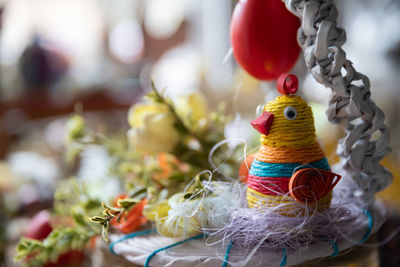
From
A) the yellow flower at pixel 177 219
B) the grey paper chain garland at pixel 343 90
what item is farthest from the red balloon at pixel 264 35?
the yellow flower at pixel 177 219

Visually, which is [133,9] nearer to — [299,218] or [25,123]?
[25,123]

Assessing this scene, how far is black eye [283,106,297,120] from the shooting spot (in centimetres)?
29

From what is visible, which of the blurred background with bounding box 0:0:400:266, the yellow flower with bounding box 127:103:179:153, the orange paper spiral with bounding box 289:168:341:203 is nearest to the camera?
the orange paper spiral with bounding box 289:168:341:203

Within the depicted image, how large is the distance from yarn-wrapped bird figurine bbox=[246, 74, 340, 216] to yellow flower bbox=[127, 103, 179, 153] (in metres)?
0.14

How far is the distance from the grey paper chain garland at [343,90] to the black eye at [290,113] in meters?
0.03

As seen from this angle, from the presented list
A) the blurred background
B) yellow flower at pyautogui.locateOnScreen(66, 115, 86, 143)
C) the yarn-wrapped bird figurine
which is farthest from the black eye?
yellow flower at pyautogui.locateOnScreen(66, 115, 86, 143)

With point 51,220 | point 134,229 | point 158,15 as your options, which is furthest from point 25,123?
point 134,229

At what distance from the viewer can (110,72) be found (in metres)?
1.54

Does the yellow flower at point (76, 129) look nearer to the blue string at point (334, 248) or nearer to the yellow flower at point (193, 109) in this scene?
the yellow flower at point (193, 109)

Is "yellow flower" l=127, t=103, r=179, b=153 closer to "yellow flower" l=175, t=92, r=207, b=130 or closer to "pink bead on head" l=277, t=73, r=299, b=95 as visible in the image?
"yellow flower" l=175, t=92, r=207, b=130

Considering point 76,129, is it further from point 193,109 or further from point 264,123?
point 264,123

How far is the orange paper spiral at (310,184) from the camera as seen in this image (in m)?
0.27

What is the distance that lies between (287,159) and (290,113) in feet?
0.12

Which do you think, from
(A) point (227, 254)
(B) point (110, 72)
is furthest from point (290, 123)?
(B) point (110, 72)
